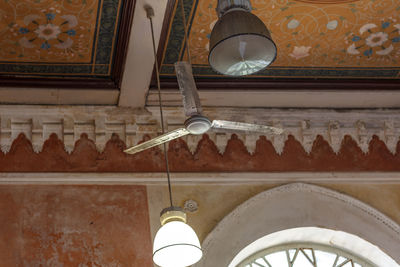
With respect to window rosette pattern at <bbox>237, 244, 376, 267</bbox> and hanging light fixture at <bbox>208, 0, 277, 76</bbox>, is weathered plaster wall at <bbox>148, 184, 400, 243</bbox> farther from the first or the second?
hanging light fixture at <bbox>208, 0, 277, 76</bbox>

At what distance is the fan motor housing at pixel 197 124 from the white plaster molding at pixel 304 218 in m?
1.73

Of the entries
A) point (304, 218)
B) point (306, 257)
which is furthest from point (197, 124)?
point (306, 257)

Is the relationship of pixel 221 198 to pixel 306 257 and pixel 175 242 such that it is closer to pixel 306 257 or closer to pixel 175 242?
pixel 306 257

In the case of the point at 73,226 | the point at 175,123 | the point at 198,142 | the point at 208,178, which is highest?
the point at 175,123

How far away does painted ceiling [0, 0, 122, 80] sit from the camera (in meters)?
4.99

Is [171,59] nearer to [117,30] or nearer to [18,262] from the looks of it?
[117,30]

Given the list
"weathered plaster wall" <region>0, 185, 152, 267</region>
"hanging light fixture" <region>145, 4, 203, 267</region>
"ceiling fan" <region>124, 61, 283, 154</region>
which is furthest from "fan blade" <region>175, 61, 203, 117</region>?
"weathered plaster wall" <region>0, 185, 152, 267</region>

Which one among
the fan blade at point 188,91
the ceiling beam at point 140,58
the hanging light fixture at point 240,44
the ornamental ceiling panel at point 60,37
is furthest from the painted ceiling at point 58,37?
the hanging light fixture at point 240,44

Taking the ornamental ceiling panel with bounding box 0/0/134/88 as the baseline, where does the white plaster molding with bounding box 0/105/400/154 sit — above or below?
below

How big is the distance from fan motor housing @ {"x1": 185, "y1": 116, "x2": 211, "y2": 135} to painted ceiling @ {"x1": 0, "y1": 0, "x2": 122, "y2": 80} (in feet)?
4.67

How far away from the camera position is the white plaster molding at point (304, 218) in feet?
18.4

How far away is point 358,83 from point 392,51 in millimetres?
424

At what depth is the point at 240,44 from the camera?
3.81 meters

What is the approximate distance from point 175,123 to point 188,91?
1.95 m
